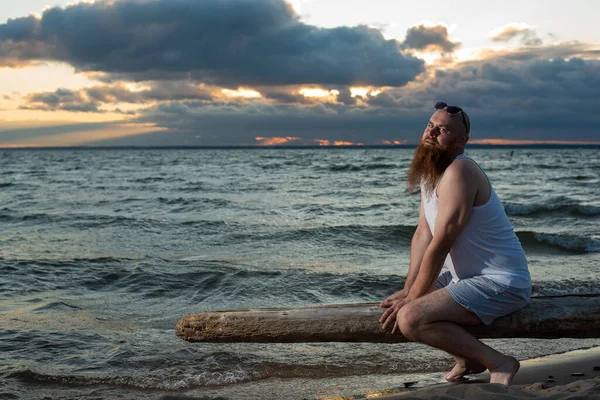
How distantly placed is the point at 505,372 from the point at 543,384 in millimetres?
342

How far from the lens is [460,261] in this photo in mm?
3863

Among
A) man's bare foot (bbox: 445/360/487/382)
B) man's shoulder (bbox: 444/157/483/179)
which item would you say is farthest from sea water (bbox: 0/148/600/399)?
man's shoulder (bbox: 444/157/483/179)

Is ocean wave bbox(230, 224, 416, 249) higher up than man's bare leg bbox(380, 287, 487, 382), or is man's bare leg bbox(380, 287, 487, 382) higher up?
man's bare leg bbox(380, 287, 487, 382)

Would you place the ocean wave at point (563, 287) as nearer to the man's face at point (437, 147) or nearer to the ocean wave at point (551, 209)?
the man's face at point (437, 147)

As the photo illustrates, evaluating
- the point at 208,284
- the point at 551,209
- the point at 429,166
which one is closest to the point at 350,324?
the point at 429,166

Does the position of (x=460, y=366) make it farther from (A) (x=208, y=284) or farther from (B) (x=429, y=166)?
(A) (x=208, y=284)

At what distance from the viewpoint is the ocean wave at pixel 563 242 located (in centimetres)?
1240

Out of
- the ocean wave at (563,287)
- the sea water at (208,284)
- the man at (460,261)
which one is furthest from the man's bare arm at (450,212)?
the ocean wave at (563,287)

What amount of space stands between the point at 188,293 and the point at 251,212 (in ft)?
31.8

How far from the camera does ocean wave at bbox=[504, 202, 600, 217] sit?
1830 centimetres

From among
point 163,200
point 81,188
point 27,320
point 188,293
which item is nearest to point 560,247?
point 188,293

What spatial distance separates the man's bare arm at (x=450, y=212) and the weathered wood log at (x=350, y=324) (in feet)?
1.84

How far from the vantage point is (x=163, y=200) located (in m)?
22.4

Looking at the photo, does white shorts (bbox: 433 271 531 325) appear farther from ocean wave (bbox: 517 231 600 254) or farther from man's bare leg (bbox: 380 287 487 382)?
ocean wave (bbox: 517 231 600 254)
